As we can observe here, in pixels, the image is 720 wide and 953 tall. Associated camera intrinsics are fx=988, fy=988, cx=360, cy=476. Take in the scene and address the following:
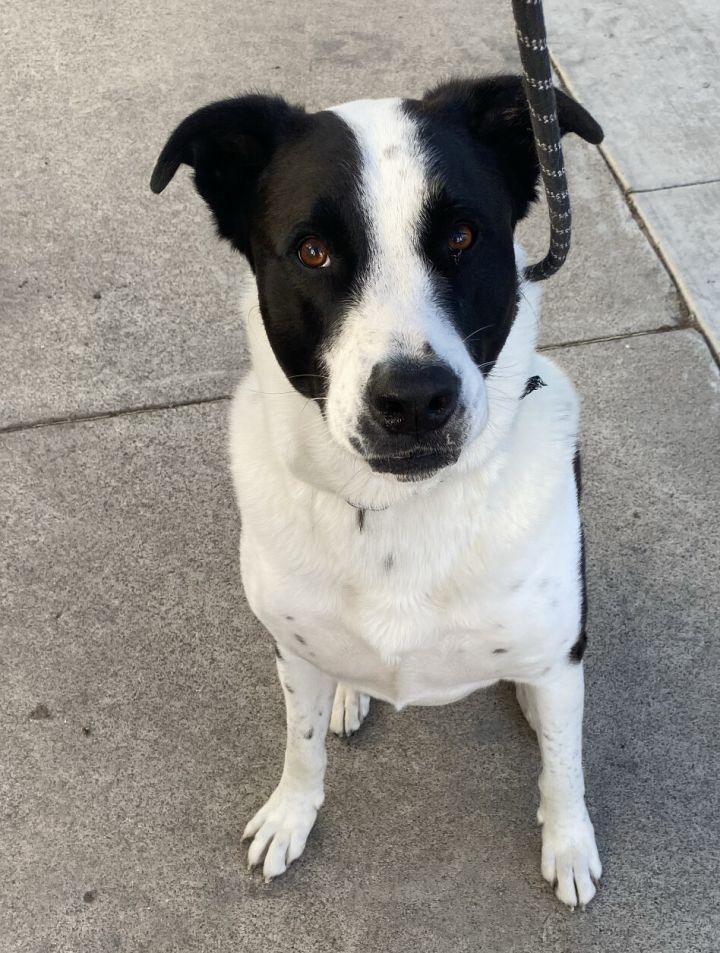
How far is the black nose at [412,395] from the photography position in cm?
159

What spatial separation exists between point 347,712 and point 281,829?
0.35 meters

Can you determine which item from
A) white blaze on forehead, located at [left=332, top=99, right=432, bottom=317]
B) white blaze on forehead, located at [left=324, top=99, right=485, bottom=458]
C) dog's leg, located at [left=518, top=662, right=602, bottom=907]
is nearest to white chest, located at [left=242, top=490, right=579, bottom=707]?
dog's leg, located at [left=518, top=662, right=602, bottom=907]

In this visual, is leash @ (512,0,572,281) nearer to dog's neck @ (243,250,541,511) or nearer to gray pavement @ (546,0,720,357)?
dog's neck @ (243,250,541,511)

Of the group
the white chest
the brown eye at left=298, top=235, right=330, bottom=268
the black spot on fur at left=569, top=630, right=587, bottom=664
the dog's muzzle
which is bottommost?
the black spot on fur at left=569, top=630, right=587, bottom=664

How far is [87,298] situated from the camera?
3742 mm

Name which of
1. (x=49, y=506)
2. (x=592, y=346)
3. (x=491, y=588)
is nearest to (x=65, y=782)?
(x=49, y=506)

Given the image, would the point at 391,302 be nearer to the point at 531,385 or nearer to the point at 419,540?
the point at 531,385

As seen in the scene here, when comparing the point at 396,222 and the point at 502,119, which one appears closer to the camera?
the point at 396,222

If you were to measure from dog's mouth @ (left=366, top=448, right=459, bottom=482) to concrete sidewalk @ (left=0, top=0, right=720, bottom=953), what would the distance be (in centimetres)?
115

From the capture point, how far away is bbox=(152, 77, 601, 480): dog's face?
1647 millimetres

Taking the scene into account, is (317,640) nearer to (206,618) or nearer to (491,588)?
(491,588)

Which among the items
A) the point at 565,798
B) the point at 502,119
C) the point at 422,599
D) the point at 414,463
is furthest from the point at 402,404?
the point at 565,798

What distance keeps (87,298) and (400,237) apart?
7.73 feet

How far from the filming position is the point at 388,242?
1.68 m
